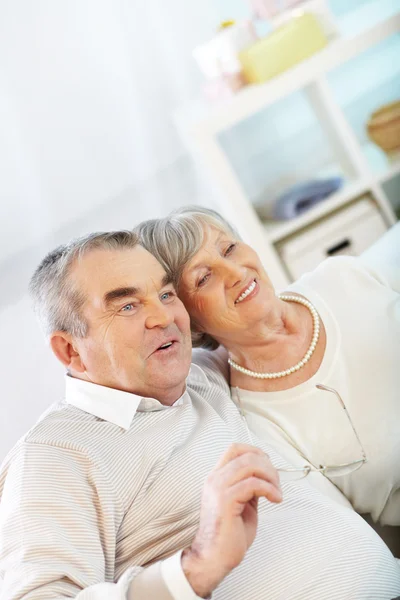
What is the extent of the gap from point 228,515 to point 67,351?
545 mm

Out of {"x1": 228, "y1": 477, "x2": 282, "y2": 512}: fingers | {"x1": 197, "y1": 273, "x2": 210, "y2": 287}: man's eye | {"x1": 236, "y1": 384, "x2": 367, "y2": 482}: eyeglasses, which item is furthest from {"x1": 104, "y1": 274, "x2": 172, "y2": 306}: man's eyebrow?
{"x1": 228, "y1": 477, "x2": 282, "y2": 512}: fingers

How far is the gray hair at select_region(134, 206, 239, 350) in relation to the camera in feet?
5.26

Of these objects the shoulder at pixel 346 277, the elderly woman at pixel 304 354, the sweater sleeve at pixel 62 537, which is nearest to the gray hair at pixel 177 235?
the elderly woman at pixel 304 354

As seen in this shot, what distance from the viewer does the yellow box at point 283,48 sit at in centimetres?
274

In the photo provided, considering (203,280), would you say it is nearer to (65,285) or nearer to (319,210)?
(65,285)

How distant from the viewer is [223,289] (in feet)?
5.34

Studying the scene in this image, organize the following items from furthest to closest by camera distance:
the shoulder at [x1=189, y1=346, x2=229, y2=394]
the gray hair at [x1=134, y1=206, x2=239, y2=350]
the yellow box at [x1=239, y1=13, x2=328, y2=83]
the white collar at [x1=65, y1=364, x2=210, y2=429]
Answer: the yellow box at [x1=239, y1=13, x2=328, y2=83] → the shoulder at [x1=189, y1=346, x2=229, y2=394] → the gray hair at [x1=134, y1=206, x2=239, y2=350] → the white collar at [x1=65, y1=364, x2=210, y2=429]

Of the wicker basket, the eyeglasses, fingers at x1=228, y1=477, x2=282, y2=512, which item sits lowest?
the eyeglasses

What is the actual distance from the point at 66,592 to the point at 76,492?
0.17m

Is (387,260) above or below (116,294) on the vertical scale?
below

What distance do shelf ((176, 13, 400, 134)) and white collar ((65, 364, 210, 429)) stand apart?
1.51 m

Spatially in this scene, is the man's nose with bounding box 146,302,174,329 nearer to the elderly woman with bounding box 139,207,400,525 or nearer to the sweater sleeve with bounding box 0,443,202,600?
the elderly woman with bounding box 139,207,400,525

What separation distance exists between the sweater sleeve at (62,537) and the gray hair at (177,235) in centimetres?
49

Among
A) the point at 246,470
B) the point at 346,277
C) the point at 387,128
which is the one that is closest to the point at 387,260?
the point at 346,277
